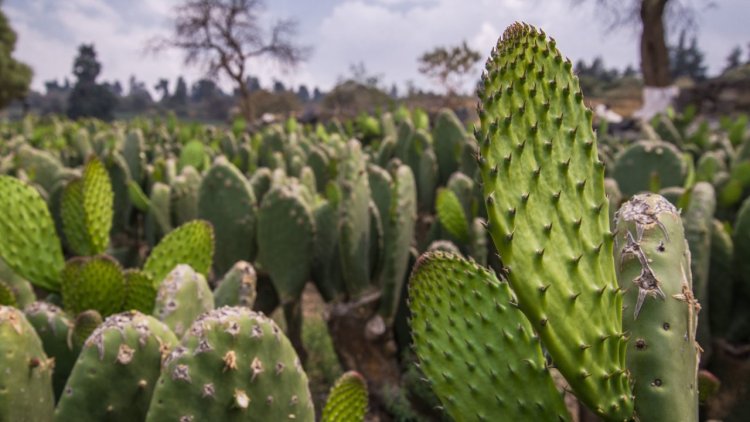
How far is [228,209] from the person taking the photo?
2.61 m

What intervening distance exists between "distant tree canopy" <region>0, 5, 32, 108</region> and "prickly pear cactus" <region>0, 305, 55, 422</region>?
3397 cm

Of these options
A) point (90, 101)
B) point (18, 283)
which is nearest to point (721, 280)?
point (18, 283)

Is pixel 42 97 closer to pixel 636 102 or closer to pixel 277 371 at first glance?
pixel 636 102

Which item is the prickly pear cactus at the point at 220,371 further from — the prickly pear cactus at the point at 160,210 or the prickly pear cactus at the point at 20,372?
the prickly pear cactus at the point at 160,210

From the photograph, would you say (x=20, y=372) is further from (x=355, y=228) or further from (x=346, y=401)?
(x=355, y=228)

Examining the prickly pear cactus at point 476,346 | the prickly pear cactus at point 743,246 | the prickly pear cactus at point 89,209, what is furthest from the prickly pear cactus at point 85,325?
the prickly pear cactus at point 743,246

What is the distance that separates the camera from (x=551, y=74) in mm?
882

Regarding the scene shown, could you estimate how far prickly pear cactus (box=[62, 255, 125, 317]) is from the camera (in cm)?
163

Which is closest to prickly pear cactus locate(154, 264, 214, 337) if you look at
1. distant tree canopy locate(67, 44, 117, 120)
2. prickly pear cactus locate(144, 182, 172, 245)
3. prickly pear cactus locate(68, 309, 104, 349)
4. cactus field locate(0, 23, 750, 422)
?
cactus field locate(0, 23, 750, 422)

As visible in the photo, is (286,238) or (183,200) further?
(183,200)

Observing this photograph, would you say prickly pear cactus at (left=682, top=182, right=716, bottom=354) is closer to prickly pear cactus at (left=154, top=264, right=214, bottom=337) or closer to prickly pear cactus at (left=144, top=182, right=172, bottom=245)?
prickly pear cactus at (left=154, top=264, right=214, bottom=337)

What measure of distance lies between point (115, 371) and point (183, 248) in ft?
2.23

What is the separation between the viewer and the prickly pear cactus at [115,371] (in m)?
1.13

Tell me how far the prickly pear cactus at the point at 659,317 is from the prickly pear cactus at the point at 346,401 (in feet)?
1.86
